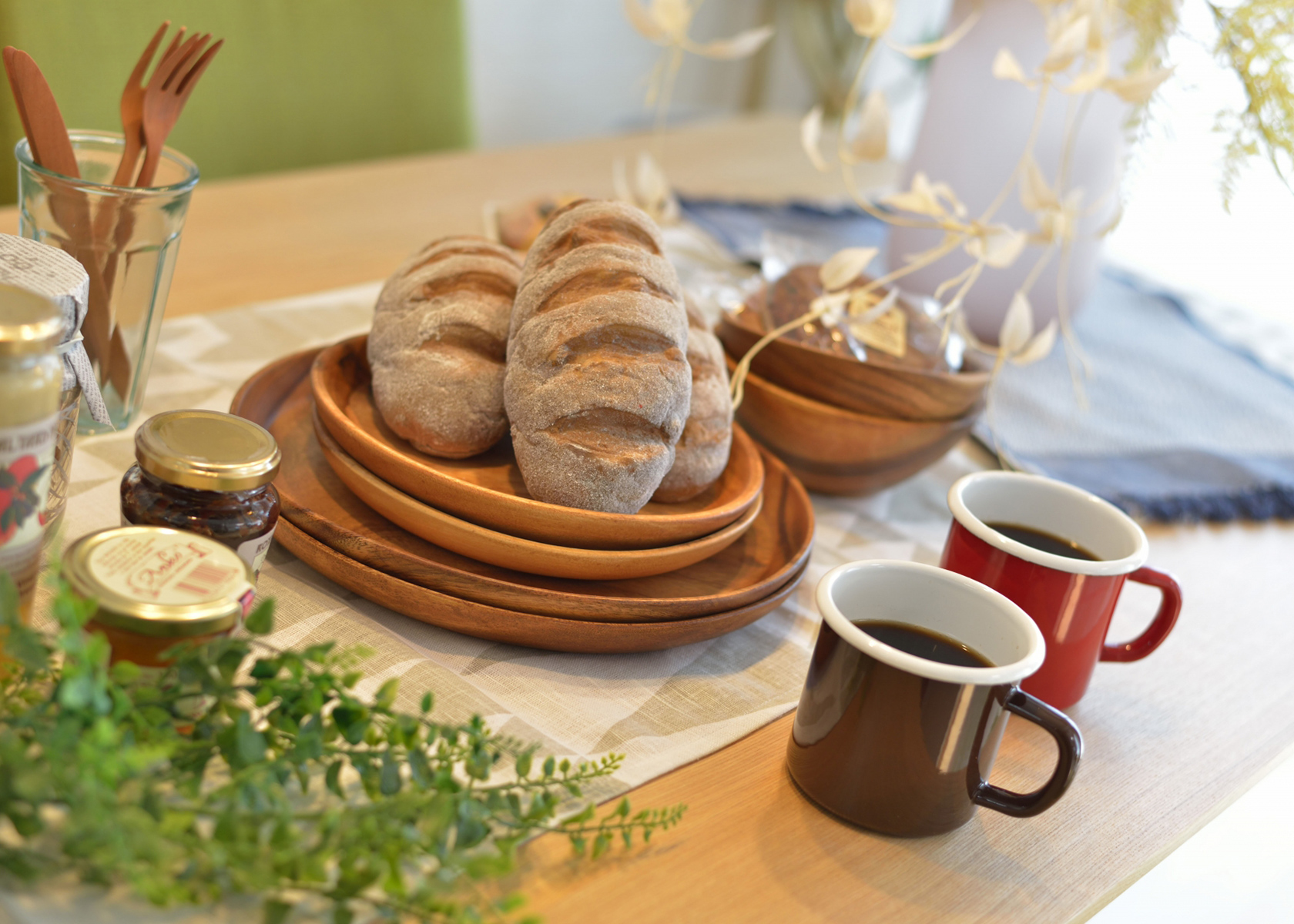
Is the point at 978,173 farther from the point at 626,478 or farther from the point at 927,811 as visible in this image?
the point at 927,811

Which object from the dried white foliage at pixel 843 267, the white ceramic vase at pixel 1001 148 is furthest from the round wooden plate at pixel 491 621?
the white ceramic vase at pixel 1001 148

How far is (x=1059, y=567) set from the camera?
2.13 ft

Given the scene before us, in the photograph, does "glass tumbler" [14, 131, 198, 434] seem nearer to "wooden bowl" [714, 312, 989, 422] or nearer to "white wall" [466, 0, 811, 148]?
"wooden bowl" [714, 312, 989, 422]

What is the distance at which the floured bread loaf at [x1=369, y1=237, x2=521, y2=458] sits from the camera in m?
0.73

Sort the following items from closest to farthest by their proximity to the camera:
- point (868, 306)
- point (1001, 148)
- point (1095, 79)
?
point (1095, 79) < point (868, 306) < point (1001, 148)

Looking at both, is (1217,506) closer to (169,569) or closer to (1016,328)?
(1016,328)

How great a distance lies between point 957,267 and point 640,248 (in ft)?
2.06

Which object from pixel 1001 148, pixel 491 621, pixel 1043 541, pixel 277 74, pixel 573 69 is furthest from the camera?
pixel 573 69

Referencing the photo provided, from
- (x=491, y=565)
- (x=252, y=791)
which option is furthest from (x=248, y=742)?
(x=491, y=565)

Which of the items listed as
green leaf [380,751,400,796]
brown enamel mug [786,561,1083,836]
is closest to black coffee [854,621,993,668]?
brown enamel mug [786,561,1083,836]

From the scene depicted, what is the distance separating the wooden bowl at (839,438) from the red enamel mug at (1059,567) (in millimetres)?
154

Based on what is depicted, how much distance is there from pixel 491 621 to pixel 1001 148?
2.85ft

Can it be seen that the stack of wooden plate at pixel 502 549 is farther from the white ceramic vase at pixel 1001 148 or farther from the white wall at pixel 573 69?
the white wall at pixel 573 69

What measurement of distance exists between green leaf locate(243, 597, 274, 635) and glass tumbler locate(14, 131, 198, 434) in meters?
0.39
